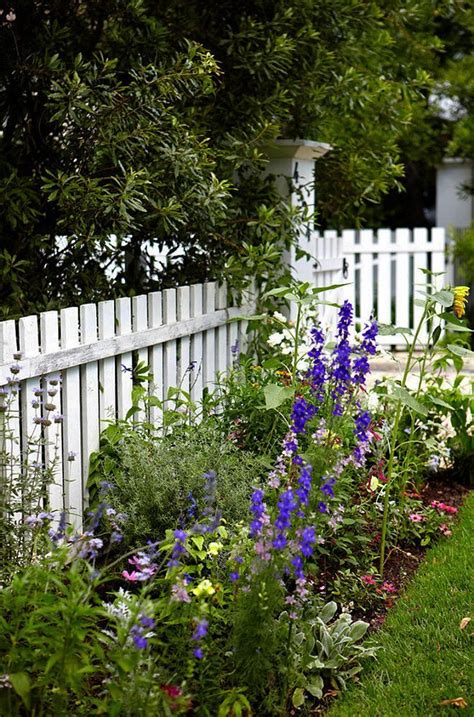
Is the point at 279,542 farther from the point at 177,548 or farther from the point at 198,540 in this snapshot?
the point at 198,540

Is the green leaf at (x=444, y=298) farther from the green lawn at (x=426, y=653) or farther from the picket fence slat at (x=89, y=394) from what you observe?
the picket fence slat at (x=89, y=394)

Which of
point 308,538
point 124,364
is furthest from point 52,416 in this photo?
point 308,538

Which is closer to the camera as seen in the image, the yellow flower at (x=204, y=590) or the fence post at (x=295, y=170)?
the yellow flower at (x=204, y=590)

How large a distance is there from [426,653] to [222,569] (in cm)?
74

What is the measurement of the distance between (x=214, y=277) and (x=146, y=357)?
2.63 feet

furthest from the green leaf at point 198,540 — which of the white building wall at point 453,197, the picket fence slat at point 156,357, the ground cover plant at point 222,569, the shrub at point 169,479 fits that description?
the white building wall at point 453,197

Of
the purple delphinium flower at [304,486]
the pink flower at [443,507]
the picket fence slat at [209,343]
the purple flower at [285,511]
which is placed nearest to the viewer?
the purple flower at [285,511]

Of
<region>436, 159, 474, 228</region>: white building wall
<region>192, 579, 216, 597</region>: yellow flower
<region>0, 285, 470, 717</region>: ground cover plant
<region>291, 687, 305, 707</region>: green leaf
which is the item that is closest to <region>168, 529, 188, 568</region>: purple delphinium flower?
<region>0, 285, 470, 717</region>: ground cover plant

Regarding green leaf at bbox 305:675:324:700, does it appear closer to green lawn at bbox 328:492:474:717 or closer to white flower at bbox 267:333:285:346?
green lawn at bbox 328:492:474:717

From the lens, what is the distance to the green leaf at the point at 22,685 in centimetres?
239

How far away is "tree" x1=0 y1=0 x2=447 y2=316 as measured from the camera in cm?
425

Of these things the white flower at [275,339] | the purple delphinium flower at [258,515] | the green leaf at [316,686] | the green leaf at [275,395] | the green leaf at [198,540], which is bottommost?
the green leaf at [316,686]

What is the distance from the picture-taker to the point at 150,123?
4.23m

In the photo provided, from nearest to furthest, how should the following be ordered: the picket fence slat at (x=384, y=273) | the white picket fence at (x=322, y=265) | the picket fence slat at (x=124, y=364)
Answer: the picket fence slat at (x=124, y=364), the white picket fence at (x=322, y=265), the picket fence slat at (x=384, y=273)
